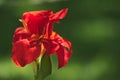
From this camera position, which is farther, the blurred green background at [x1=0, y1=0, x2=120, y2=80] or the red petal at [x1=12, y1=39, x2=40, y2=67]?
the blurred green background at [x1=0, y1=0, x2=120, y2=80]

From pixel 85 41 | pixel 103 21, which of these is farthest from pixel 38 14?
pixel 103 21

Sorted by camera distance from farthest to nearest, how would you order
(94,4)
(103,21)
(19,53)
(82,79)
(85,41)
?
(94,4)
(103,21)
(85,41)
(82,79)
(19,53)

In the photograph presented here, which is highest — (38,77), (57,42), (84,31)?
(57,42)

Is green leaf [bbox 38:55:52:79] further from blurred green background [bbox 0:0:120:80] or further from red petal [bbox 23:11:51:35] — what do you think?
blurred green background [bbox 0:0:120:80]

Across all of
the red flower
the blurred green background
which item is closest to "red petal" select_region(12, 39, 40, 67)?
the red flower

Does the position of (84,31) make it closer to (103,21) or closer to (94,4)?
(103,21)

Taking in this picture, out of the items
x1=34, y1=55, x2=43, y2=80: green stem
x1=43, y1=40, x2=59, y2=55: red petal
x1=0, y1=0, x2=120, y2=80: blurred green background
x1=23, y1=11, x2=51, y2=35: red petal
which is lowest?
x1=0, y1=0, x2=120, y2=80: blurred green background

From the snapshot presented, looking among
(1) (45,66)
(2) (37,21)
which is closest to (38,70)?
(1) (45,66)
